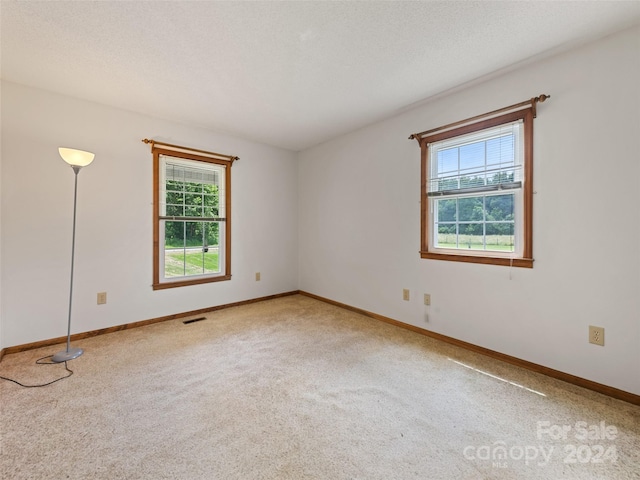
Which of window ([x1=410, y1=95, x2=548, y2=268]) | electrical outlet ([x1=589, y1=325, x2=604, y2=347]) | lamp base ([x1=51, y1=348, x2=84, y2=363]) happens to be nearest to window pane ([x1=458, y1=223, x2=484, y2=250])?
window ([x1=410, y1=95, x2=548, y2=268])

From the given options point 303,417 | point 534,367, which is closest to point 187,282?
point 303,417

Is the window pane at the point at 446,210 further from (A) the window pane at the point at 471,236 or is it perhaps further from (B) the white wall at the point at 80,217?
(B) the white wall at the point at 80,217

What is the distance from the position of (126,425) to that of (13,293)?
1.99 m

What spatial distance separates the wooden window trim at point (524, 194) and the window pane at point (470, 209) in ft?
1.05

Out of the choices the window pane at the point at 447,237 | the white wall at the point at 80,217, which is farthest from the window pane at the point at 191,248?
the window pane at the point at 447,237

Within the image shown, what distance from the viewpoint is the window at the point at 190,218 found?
10.8 ft

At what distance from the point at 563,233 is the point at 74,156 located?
3.94 metres

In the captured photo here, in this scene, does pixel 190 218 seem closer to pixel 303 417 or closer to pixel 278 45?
pixel 278 45

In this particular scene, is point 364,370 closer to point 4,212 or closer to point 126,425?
point 126,425

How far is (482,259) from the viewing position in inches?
96.0

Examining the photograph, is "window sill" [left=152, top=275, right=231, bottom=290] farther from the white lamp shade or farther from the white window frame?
the white window frame

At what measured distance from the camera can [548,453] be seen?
1.36 meters

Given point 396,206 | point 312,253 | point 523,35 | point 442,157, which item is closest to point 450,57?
point 523,35

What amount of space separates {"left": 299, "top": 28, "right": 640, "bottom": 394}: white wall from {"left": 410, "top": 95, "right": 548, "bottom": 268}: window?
0.08 metres
